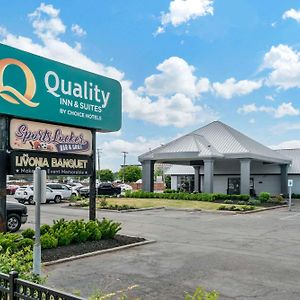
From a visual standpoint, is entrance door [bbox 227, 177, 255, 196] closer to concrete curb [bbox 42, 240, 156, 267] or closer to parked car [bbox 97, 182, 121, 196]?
parked car [bbox 97, 182, 121, 196]

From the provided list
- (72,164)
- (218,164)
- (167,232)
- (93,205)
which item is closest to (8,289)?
(72,164)

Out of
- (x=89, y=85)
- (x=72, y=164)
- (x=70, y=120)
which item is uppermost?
(x=89, y=85)

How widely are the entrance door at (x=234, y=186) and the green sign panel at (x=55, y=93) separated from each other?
33.1 m

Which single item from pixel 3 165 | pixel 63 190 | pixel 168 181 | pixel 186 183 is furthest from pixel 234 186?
pixel 3 165

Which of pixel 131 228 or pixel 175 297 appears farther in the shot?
pixel 131 228

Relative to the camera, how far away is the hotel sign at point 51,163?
34.1 ft

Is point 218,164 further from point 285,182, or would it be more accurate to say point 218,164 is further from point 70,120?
point 70,120

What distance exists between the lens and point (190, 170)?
2020 inches

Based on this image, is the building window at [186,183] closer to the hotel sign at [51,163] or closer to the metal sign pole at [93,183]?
the metal sign pole at [93,183]

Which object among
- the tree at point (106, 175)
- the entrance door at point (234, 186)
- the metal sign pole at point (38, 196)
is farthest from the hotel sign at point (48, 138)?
the tree at point (106, 175)

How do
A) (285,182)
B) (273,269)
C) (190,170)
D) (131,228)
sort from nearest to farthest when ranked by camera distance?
1. (273,269)
2. (131,228)
3. (285,182)
4. (190,170)

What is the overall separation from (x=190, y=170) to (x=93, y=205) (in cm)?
3884

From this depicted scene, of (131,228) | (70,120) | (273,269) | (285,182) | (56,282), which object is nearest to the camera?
(56,282)

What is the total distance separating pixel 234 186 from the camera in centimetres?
4484
